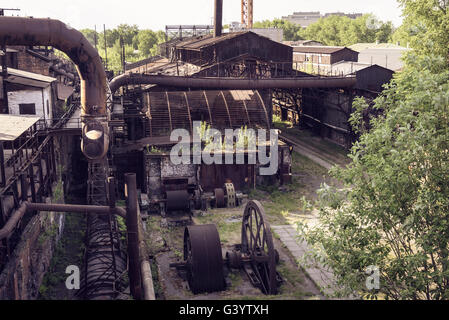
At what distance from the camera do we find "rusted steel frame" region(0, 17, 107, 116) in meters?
12.3

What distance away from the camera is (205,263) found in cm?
1346

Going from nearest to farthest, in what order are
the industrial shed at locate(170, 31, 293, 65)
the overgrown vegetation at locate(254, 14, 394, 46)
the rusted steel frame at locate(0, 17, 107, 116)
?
the rusted steel frame at locate(0, 17, 107, 116) < the industrial shed at locate(170, 31, 293, 65) < the overgrown vegetation at locate(254, 14, 394, 46)

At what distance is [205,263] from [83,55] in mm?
7261

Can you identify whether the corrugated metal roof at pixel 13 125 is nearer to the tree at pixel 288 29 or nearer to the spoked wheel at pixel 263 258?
the spoked wheel at pixel 263 258

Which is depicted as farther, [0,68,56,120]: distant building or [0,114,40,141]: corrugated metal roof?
[0,68,56,120]: distant building

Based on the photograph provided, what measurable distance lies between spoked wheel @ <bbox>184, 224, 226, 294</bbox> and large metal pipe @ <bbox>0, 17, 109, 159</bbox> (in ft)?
12.8

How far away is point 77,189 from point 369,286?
1823 centimetres

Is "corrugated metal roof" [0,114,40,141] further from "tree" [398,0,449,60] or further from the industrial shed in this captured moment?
the industrial shed

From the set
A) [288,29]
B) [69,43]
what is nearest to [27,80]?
[69,43]

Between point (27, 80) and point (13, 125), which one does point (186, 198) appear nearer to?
point (13, 125)

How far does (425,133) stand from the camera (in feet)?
28.5

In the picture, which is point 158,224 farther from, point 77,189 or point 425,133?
point 425,133

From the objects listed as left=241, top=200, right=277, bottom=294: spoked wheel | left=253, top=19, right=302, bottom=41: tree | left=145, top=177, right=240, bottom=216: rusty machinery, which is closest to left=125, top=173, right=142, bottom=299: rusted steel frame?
left=241, top=200, right=277, bottom=294: spoked wheel
